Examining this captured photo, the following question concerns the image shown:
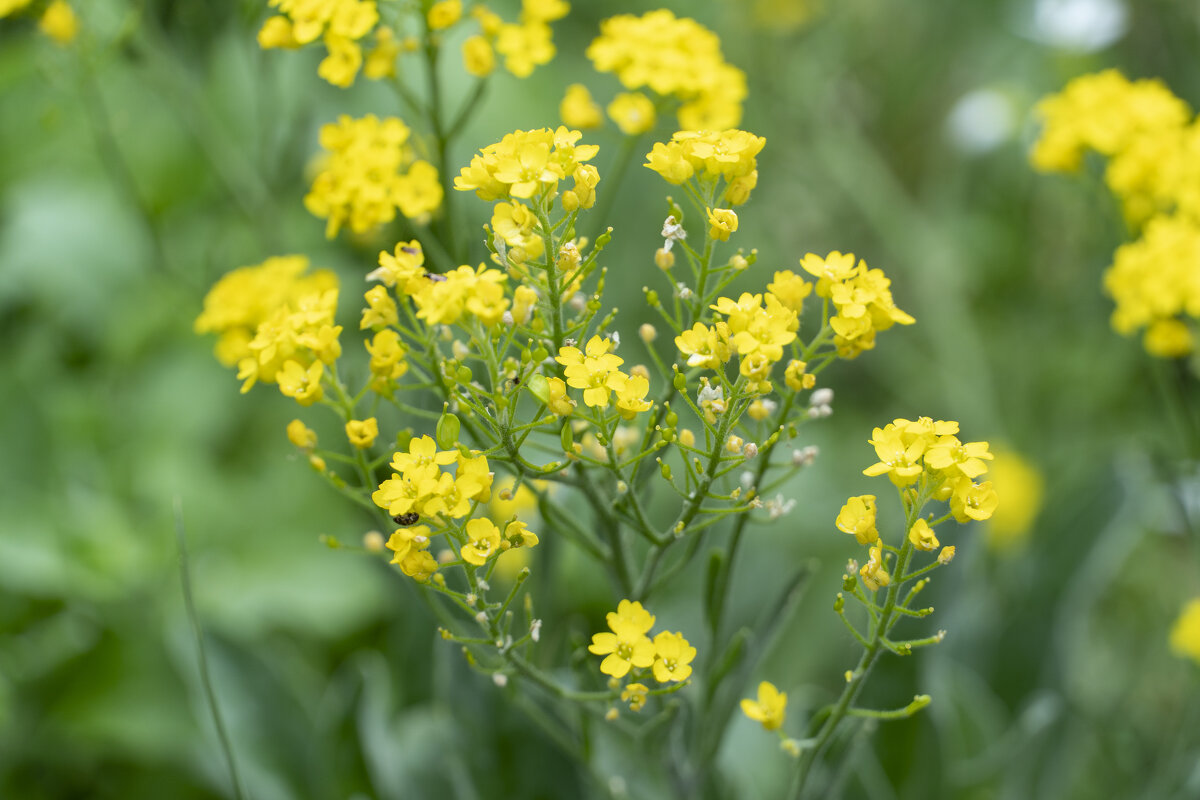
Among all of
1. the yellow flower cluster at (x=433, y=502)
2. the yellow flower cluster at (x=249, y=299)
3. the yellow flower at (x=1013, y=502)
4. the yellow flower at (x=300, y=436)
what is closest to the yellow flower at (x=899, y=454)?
the yellow flower cluster at (x=433, y=502)

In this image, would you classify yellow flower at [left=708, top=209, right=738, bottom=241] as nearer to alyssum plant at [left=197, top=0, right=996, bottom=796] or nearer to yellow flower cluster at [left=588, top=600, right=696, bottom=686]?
alyssum plant at [left=197, top=0, right=996, bottom=796]

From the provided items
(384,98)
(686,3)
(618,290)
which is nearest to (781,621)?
(618,290)

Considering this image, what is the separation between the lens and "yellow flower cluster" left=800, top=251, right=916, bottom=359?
1.16 m

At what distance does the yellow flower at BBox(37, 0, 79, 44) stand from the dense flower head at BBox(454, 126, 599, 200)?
1262mm

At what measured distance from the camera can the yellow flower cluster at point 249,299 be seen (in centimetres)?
150

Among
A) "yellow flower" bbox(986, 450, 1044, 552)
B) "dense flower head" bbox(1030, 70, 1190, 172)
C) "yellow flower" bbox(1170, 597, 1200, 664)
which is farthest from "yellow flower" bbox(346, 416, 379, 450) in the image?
"yellow flower" bbox(986, 450, 1044, 552)

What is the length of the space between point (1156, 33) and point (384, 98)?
2945 mm

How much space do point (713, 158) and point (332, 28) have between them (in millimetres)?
624

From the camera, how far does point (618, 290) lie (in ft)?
10.1

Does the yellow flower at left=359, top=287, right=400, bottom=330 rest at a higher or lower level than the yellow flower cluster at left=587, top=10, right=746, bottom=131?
lower

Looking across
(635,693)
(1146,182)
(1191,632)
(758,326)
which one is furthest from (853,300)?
(1191,632)

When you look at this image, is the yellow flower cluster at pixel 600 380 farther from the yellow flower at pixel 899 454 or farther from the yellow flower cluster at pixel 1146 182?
the yellow flower cluster at pixel 1146 182

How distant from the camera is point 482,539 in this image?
1.12m

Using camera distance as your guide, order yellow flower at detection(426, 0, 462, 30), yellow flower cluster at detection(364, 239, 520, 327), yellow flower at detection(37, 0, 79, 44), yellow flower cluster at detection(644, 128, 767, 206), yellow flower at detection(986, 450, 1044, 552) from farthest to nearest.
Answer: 1. yellow flower at detection(986, 450, 1044, 552)
2. yellow flower at detection(37, 0, 79, 44)
3. yellow flower at detection(426, 0, 462, 30)
4. yellow flower cluster at detection(644, 128, 767, 206)
5. yellow flower cluster at detection(364, 239, 520, 327)
